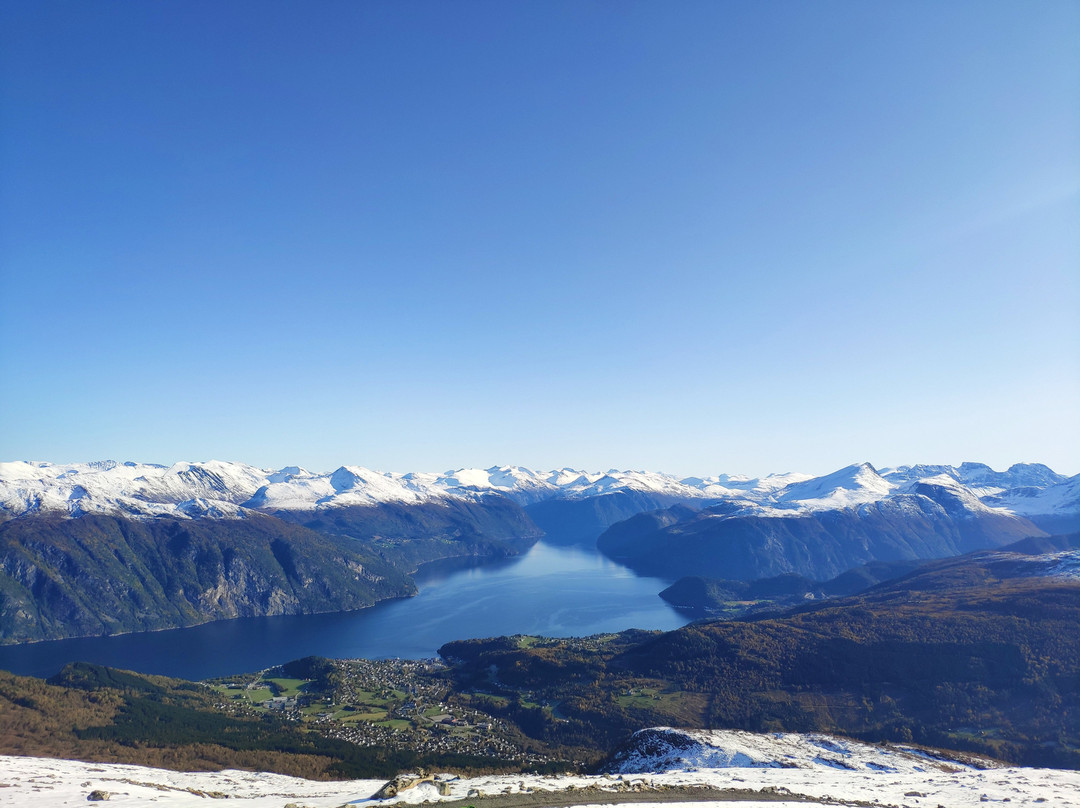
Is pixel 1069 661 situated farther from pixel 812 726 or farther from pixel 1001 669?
pixel 812 726

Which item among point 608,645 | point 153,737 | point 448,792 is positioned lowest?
point 608,645

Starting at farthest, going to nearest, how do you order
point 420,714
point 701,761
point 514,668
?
point 514,668
point 420,714
point 701,761

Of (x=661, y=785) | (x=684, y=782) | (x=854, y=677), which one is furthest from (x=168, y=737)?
(x=854, y=677)

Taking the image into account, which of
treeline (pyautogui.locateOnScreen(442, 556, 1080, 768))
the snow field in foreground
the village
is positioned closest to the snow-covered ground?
the snow field in foreground

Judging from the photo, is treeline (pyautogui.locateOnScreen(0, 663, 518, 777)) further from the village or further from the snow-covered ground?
the snow-covered ground

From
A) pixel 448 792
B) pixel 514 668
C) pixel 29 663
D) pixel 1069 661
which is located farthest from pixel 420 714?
pixel 29 663

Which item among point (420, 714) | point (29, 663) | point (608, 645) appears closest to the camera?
point (420, 714)

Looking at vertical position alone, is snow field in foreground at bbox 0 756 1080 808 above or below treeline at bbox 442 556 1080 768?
above
